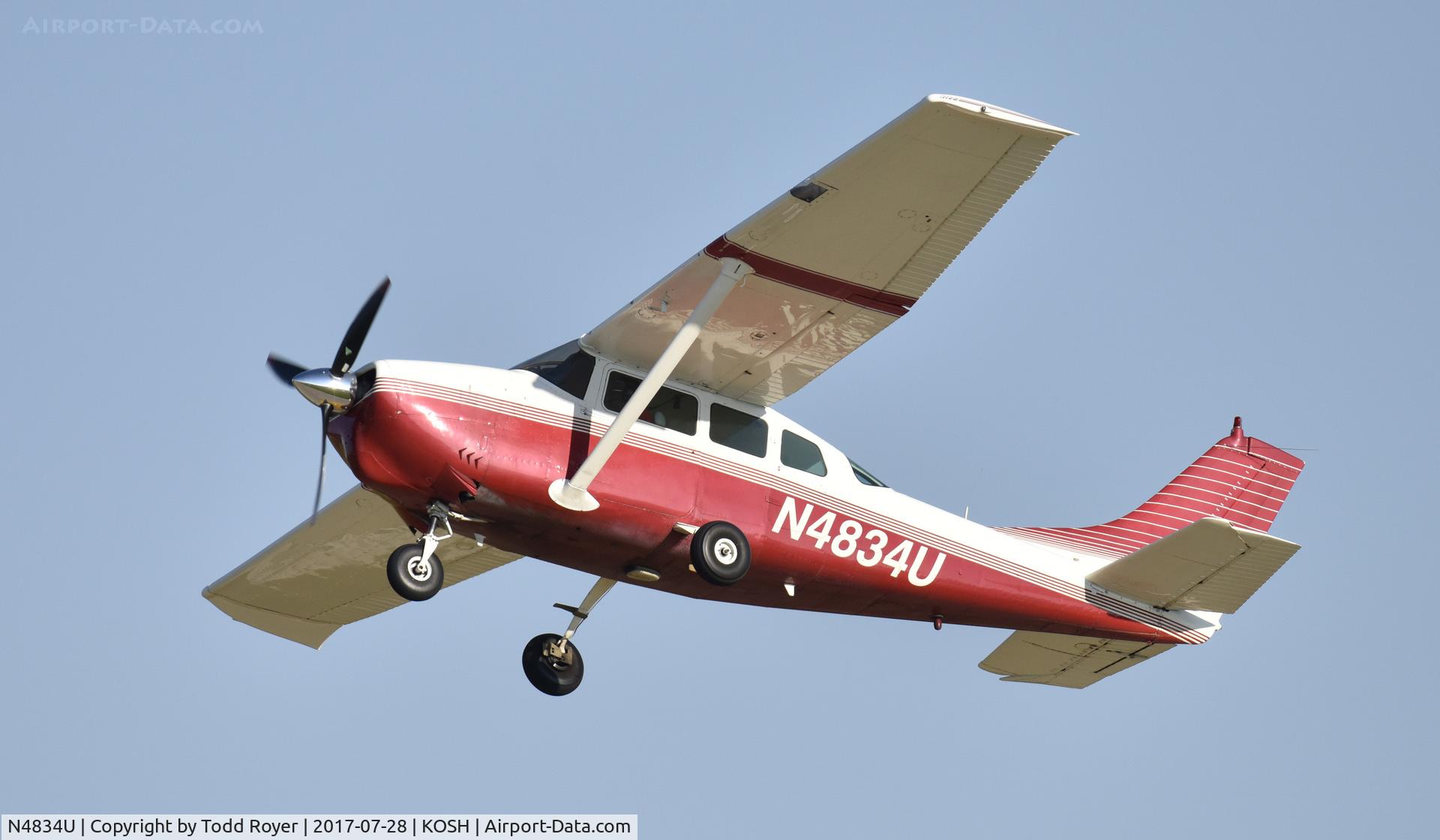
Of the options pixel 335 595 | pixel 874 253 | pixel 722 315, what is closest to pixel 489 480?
pixel 722 315

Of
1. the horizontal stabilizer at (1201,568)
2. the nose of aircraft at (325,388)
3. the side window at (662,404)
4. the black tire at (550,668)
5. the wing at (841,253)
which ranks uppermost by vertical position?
the wing at (841,253)

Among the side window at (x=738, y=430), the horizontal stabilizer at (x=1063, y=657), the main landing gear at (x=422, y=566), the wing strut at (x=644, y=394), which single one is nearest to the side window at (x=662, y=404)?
the side window at (x=738, y=430)

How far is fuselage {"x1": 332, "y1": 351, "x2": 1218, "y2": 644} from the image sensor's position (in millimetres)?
13219

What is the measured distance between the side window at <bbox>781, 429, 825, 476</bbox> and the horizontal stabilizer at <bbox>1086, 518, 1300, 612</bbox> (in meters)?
2.78

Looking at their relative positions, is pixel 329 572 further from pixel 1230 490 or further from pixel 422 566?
pixel 1230 490

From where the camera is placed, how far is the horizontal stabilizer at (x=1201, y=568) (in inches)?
579

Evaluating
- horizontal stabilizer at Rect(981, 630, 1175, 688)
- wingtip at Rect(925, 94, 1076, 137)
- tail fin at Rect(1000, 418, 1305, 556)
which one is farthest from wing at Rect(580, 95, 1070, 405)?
tail fin at Rect(1000, 418, 1305, 556)

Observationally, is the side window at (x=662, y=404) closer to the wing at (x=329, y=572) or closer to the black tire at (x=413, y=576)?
the black tire at (x=413, y=576)

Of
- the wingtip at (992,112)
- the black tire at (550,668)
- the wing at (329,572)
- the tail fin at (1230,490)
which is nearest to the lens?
the wingtip at (992,112)

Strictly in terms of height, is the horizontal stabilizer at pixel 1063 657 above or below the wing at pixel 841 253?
below

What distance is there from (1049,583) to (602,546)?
13.7ft

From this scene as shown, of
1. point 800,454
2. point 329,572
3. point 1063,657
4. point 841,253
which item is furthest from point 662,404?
point 329,572

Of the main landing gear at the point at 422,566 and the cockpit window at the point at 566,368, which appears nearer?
the main landing gear at the point at 422,566

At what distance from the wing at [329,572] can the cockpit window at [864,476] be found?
374cm
